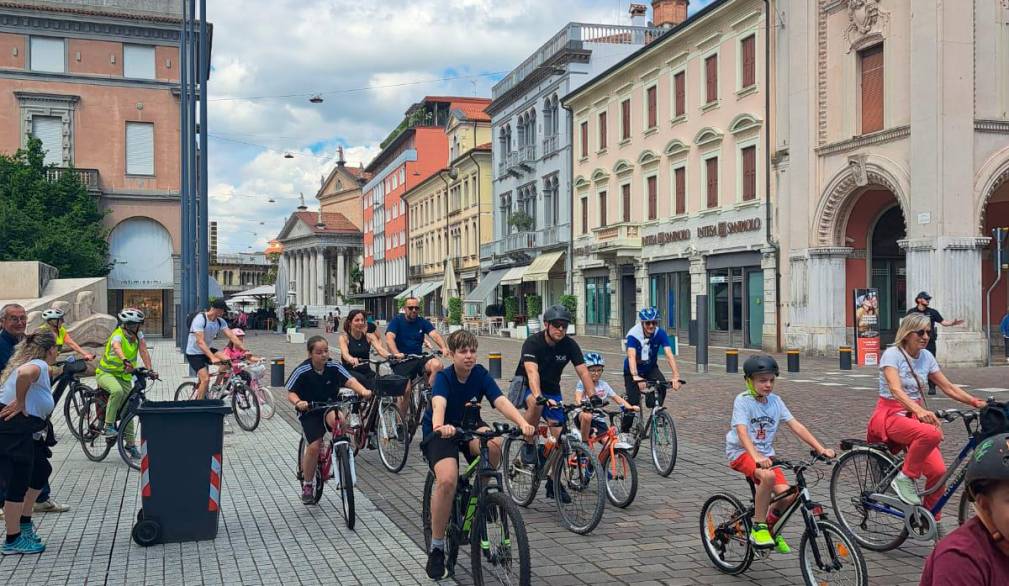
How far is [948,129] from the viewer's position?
22.6 meters

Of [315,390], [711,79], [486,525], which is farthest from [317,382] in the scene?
[711,79]

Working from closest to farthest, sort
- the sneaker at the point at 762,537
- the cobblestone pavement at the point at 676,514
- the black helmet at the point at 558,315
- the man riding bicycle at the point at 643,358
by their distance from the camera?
the sneaker at the point at 762,537
the cobblestone pavement at the point at 676,514
the black helmet at the point at 558,315
the man riding bicycle at the point at 643,358

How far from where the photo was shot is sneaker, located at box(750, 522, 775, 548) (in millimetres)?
5422

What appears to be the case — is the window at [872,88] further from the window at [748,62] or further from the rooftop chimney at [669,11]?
the rooftop chimney at [669,11]

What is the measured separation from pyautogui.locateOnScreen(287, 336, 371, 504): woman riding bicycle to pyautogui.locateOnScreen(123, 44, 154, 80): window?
40.6 meters

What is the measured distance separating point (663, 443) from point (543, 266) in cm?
3609

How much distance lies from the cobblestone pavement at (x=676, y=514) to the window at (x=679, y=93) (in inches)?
763

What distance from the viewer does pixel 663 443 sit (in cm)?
961

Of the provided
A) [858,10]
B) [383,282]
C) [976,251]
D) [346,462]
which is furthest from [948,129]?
[383,282]

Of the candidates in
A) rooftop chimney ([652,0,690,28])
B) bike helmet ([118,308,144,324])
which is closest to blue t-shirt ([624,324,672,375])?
bike helmet ([118,308,144,324])

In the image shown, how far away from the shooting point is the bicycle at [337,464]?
7328 millimetres

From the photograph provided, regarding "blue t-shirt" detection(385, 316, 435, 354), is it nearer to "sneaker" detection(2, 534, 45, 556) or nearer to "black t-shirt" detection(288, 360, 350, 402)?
"black t-shirt" detection(288, 360, 350, 402)

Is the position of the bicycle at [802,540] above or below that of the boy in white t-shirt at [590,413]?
below

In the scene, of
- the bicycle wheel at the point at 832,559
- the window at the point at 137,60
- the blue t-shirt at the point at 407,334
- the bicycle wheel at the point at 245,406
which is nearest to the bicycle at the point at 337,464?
the bicycle wheel at the point at 832,559
